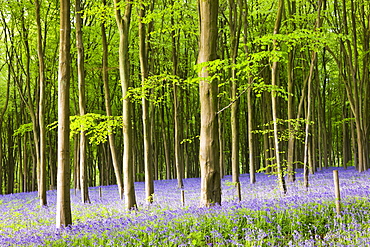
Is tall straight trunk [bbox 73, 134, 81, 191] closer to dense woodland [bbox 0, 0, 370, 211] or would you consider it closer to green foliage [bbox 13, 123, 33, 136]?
dense woodland [bbox 0, 0, 370, 211]

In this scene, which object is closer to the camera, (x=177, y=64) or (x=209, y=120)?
(x=209, y=120)

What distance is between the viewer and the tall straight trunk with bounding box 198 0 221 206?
34.0 ft

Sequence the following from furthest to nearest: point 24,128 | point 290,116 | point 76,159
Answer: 1. point 24,128
2. point 76,159
3. point 290,116

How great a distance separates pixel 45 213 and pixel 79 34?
321 inches

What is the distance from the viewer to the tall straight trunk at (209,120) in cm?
1036

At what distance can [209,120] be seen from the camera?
10.6m

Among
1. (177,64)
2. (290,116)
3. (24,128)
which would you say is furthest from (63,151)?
(24,128)

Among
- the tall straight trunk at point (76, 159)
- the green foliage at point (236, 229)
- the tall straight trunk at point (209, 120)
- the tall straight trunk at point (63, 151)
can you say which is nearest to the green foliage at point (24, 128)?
the tall straight trunk at point (76, 159)

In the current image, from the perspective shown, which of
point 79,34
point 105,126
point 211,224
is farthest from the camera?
point 79,34

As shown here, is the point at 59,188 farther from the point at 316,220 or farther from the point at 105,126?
the point at 316,220

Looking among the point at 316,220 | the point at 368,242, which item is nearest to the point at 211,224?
the point at 316,220

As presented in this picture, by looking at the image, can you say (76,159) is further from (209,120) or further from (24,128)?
(209,120)

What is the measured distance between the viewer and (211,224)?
7477 mm

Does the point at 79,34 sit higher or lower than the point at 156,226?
higher
